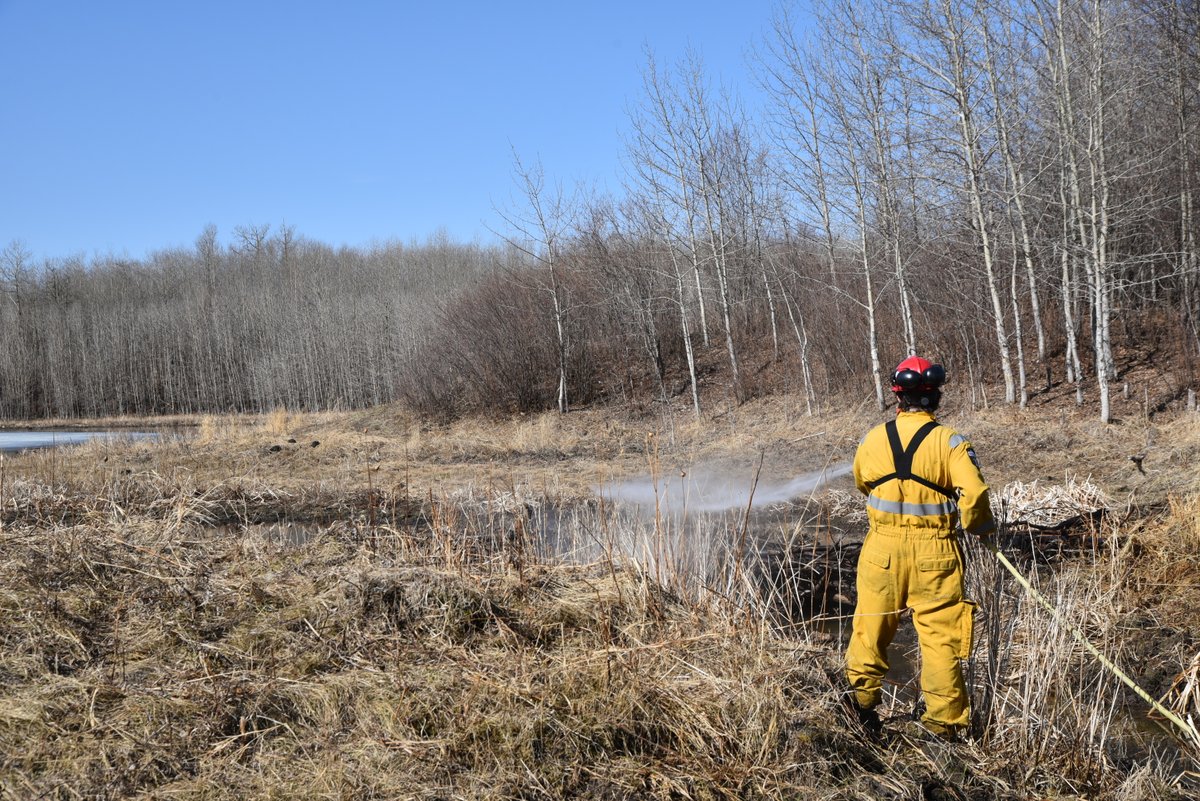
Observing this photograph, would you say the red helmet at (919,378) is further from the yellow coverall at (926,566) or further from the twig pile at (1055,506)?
the twig pile at (1055,506)

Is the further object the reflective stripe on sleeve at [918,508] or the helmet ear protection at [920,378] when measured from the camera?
the helmet ear protection at [920,378]

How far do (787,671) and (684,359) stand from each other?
25.6 m

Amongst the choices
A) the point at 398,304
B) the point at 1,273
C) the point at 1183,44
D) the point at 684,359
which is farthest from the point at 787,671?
the point at 1,273

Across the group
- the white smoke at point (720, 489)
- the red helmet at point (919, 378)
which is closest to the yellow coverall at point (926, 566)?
the red helmet at point (919, 378)

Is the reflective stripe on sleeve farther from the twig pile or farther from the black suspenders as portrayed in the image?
Answer: the twig pile

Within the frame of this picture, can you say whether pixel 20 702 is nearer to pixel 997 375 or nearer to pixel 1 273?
pixel 997 375

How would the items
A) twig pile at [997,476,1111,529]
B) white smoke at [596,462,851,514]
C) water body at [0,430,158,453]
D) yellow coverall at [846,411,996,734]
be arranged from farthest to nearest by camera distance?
water body at [0,430,158,453], white smoke at [596,462,851,514], twig pile at [997,476,1111,529], yellow coverall at [846,411,996,734]

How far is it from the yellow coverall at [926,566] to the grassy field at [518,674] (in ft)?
0.70

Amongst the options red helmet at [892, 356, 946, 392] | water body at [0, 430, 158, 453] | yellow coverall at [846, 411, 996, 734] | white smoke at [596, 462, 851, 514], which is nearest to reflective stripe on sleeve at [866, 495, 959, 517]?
yellow coverall at [846, 411, 996, 734]

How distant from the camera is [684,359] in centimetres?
2969

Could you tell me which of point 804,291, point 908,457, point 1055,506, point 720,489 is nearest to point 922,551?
point 908,457

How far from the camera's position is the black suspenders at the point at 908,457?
4.16 meters

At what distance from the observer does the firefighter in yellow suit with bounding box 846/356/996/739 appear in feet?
13.4

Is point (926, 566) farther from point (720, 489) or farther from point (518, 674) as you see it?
point (720, 489)
